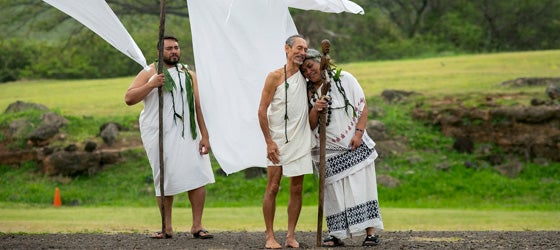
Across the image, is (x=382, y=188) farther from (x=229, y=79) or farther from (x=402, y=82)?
(x=229, y=79)

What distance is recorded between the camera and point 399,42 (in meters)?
46.0

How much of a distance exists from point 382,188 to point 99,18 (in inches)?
408

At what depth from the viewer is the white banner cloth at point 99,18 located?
415 inches

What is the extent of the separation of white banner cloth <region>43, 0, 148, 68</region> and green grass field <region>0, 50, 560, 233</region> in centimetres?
318

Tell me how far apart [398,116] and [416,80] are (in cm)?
469

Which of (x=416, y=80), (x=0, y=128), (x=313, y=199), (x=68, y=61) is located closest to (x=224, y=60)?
(x=313, y=199)

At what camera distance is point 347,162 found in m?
10.2

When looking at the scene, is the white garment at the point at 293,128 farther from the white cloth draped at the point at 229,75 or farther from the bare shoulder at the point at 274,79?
the white cloth draped at the point at 229,75

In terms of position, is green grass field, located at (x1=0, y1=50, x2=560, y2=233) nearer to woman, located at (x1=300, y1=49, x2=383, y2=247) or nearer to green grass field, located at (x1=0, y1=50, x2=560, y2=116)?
green grass field, located at (x1=0, y1=50, x2=560, y2=116)

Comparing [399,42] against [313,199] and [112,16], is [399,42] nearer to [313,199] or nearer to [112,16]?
[313,199]

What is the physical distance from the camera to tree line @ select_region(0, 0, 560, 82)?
118 feet

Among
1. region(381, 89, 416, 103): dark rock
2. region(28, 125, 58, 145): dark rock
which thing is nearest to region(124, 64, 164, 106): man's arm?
region(28, 125, 58, 145): dark rock

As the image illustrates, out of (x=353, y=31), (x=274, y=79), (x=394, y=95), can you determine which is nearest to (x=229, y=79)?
(x=274, y=79)

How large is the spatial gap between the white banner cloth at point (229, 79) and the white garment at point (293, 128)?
103 cm
